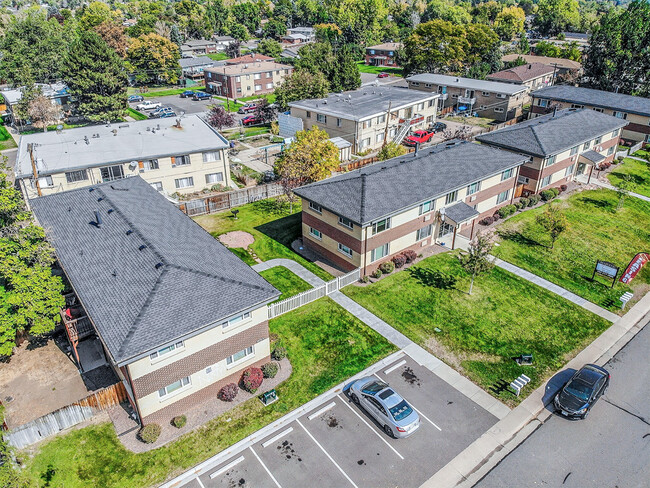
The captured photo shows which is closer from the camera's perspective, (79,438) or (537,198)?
(79,438)

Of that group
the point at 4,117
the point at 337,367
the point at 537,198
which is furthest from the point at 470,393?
the point at 4,117

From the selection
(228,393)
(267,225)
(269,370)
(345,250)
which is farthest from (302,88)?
(228,393)

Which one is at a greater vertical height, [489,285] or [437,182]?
[437,182]

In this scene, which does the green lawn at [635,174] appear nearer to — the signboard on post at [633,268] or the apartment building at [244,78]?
the signboard on post at [633,268]

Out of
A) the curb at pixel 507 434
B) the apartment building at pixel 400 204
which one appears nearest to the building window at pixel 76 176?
the apartment building at pixel 400 204

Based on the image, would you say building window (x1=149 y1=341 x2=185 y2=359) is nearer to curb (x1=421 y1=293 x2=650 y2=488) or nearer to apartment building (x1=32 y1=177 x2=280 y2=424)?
apartment building (x1=32 y1=177 x2=280 y2=424)

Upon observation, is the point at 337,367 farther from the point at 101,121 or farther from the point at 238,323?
the point at 101,121

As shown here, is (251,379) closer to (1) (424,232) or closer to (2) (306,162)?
(1) (424,232)

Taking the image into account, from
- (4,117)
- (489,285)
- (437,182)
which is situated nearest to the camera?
(489,285)
